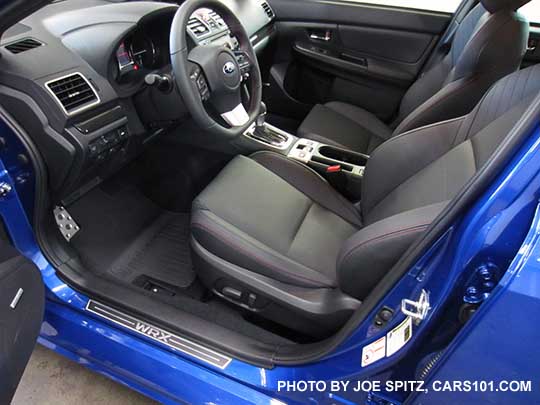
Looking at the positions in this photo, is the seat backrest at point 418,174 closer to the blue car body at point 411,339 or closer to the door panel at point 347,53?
the blue car body at point 411,339

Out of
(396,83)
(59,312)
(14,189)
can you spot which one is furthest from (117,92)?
(396,83)

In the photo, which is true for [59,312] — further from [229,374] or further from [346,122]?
[346,122]

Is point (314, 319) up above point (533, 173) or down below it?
below

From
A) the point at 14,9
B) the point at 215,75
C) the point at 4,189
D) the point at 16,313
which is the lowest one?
the point at 16,313

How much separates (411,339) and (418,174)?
1.34ft

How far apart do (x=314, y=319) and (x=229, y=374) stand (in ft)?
0.76

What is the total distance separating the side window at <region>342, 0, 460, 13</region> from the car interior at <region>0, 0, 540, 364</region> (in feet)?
0.51

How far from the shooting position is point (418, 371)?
0.80 m

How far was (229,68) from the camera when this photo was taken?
1.20 meters

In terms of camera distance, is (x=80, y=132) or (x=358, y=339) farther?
(x=80, y=132)

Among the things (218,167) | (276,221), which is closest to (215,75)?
(276,221)

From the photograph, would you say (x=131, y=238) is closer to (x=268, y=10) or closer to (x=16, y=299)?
(x=16, y=299)

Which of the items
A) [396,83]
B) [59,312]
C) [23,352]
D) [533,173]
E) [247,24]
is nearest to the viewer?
[533,173]

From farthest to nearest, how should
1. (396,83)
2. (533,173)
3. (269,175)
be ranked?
(396,83) < (269,175) < (533,173)
